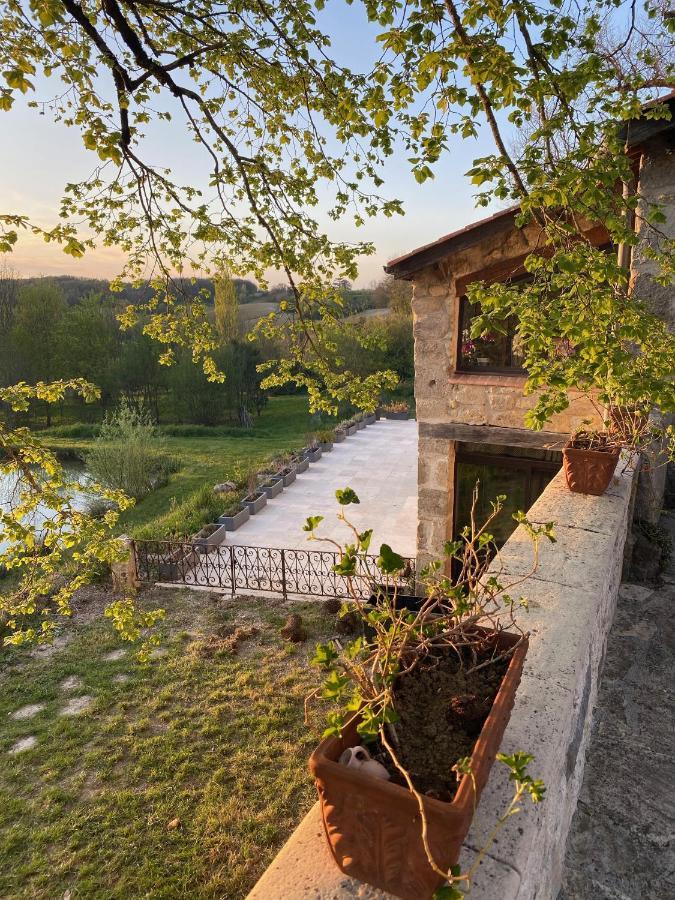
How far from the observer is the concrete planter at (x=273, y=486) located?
14.0m

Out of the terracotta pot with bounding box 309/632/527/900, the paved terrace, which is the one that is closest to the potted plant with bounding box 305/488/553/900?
the terracotta pot with bounding box 309/632/527/900

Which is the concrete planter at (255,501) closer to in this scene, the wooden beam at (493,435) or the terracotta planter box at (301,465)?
the terracotta planter box at (301,465)

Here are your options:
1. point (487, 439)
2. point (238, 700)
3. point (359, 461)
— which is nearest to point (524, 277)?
point (487, 439)

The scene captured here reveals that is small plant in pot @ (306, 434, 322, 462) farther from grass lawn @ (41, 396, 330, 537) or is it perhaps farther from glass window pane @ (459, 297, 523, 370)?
glass window pane @ (459, 297, 523, 370)

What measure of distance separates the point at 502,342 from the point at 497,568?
4.57m

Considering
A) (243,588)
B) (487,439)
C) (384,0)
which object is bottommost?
(243,588)

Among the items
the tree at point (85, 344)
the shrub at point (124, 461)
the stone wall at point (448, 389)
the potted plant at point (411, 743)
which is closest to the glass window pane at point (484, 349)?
the stone wall at point (448, 389)

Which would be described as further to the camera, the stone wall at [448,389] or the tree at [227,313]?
the tree at [227,313]

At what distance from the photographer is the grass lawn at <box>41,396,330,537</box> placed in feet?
53.9

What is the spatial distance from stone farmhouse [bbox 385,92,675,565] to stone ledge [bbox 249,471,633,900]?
3.62 meters

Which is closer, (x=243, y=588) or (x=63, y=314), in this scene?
(x=243, y=588)

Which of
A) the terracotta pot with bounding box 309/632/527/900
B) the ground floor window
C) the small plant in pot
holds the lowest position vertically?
the small plant in pot

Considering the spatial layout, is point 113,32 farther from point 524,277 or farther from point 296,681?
point 296,681

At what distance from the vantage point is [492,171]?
257 centimetres
